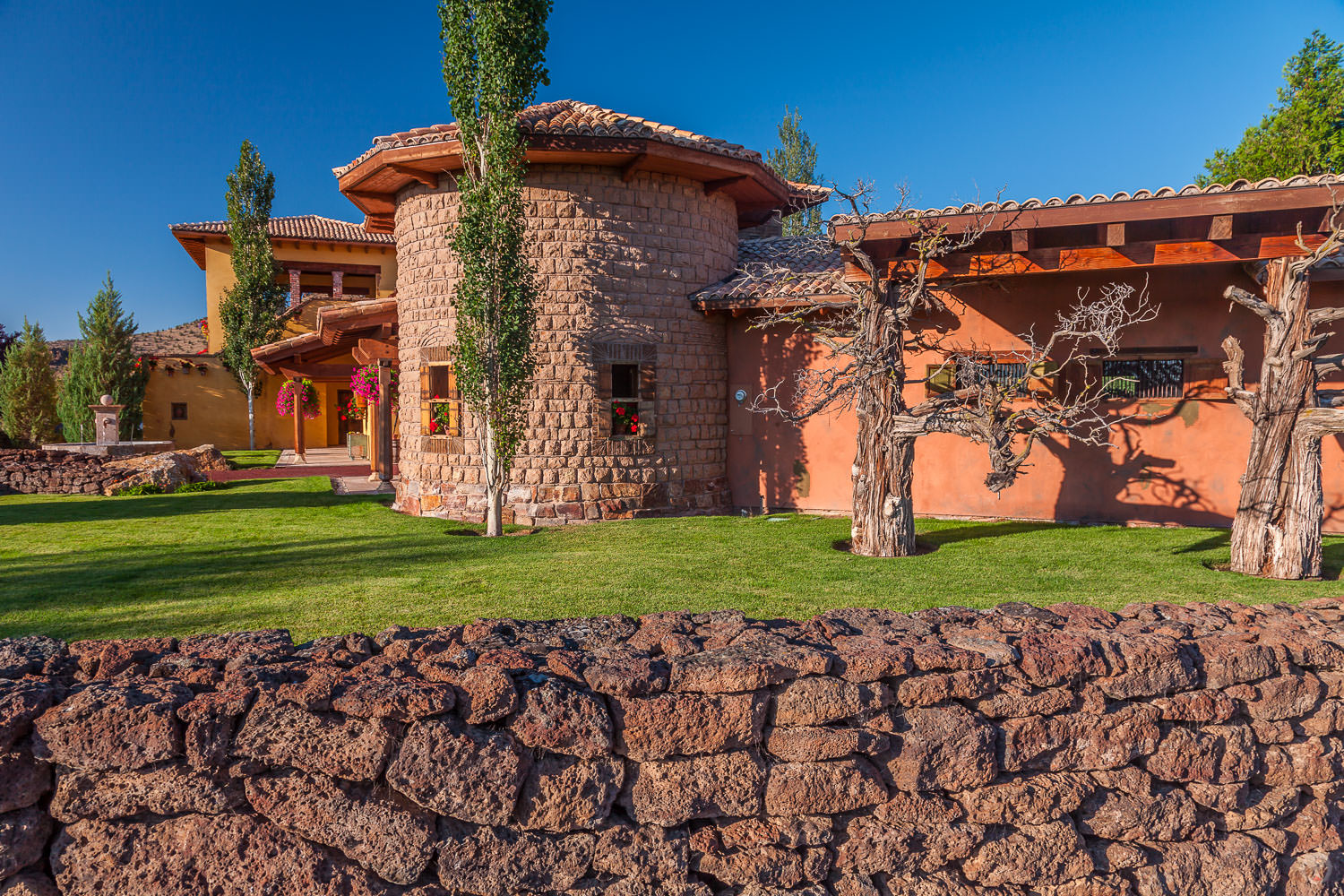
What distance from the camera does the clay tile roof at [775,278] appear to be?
396 inches

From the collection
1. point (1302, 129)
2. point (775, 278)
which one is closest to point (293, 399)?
point (775, 278)

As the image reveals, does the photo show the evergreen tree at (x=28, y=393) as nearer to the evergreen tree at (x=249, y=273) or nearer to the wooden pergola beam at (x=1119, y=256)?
the evergreen tree at (x=249, y=273)

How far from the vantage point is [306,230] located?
26.0 m

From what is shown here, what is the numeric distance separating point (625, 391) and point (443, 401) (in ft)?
8.25

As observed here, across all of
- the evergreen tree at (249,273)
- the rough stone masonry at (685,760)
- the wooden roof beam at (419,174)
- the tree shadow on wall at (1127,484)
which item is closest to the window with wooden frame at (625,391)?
the wooden roof beam at (419,174)

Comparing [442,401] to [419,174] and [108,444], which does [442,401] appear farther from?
[108,444]

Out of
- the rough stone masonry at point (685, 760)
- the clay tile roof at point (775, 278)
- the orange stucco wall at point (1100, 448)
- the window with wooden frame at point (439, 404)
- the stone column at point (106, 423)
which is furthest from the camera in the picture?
the stone column at point (106, 423)

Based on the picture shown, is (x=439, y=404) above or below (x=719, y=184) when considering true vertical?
below

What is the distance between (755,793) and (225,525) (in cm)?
909

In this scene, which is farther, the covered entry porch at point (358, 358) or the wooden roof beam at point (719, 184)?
the covered entry porch at point (358, 358)

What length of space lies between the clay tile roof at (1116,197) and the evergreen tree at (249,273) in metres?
22.7

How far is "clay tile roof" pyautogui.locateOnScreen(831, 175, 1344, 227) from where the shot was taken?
21.9 feet

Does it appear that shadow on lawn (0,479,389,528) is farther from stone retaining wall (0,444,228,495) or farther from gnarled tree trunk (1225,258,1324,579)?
gnarled tree trunk (1225,258,1324,579)

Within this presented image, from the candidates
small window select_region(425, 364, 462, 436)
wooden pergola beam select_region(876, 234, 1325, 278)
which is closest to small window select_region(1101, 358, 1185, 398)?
wooden pergola beam select_region(876, 234, 1325, 278)
